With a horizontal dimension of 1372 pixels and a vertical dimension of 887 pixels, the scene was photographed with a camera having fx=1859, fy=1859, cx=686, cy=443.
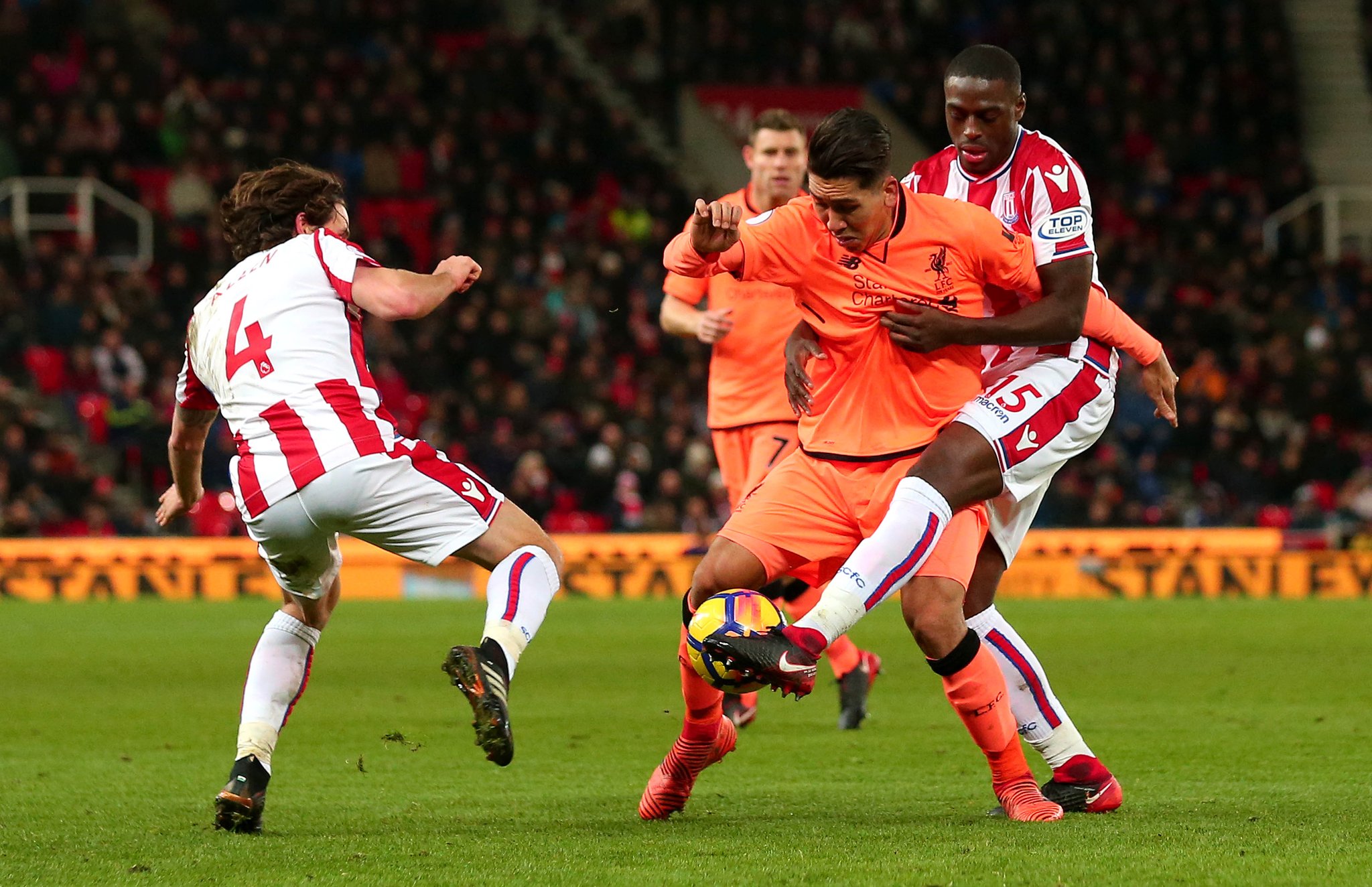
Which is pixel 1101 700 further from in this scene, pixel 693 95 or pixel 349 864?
pixel 693 95

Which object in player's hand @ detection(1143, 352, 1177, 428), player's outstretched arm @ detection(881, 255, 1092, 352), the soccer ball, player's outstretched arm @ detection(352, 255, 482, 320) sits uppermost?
player's outstretched arm @ detection(352, 255, 482, 320)

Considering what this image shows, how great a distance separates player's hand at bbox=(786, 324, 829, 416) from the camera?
5754 mm

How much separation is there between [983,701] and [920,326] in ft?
3.68

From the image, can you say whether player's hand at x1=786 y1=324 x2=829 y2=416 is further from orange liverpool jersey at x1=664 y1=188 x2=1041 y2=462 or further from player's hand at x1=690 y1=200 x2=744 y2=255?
player's hand at x1=690 y1=200 x2=744 y2=255

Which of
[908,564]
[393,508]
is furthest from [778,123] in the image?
[393,508]

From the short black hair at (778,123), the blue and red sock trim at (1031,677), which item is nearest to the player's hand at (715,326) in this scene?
the short black hair at (778,123)

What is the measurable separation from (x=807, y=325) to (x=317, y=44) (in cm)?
1842

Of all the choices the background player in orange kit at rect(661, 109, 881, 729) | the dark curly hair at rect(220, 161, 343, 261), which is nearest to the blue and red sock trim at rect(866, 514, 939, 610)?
the dark curly hair at rect(220, 161, 343, 261)

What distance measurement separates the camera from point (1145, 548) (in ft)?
56.3

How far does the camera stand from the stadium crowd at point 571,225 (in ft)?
60.2

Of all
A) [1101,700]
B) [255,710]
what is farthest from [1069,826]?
[1101,700]

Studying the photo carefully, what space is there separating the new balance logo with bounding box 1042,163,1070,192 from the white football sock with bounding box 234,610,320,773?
271cm

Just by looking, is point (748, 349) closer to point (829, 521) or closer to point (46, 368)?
point (829, 521)

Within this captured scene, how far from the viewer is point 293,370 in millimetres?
5266
